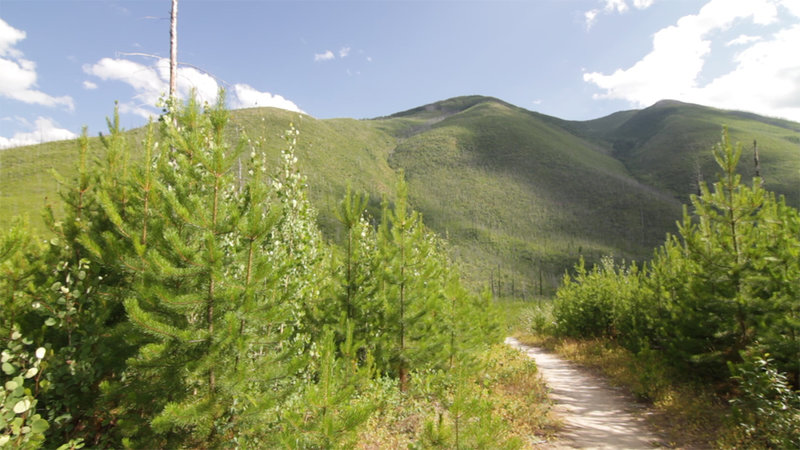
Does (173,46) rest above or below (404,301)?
above

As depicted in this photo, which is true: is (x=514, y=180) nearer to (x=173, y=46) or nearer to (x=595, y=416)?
(x=595, y=416)

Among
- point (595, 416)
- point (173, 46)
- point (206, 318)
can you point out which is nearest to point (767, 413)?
point (595, 416)

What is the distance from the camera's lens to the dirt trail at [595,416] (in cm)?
636

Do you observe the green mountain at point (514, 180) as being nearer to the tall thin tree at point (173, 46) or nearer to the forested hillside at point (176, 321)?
the tall thin tree at point (173, 46)

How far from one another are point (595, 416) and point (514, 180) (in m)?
120

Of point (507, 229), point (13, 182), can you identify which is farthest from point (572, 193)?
point (13, 182)

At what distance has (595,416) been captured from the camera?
791cm

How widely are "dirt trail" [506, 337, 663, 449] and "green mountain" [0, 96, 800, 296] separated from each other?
38.9 m

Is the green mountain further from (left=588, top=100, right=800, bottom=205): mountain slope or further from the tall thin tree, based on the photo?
the tall thin tree

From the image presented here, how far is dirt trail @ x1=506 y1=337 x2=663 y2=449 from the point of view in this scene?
20.9 feet

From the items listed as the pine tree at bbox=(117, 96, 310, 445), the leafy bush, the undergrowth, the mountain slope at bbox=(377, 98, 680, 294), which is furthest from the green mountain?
the pine tree at bbox=(117, 96, 310, 445)

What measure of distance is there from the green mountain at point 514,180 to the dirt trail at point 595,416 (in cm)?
3892

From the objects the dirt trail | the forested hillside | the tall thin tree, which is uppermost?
the tall thin tree

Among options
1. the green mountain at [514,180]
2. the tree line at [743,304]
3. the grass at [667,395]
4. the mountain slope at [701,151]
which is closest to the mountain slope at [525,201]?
the green mountain at [514,180]
